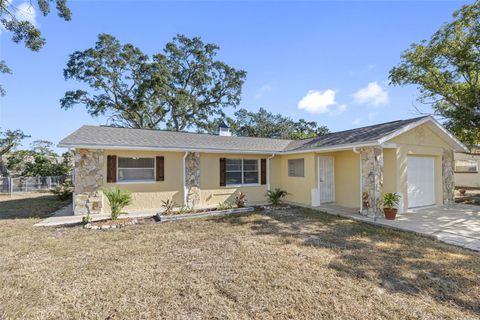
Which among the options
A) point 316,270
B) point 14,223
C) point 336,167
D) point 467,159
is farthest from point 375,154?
point 467,159

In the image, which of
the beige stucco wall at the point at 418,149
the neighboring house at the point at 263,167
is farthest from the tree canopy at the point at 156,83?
the beige stucco wall at the point at 418,149

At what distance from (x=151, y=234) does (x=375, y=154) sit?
7.92 m

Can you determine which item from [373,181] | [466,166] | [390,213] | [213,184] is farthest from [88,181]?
[466,166]

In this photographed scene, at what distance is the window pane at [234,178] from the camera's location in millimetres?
11320

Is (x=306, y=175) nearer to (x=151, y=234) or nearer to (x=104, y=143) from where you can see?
(x=151, y=234)

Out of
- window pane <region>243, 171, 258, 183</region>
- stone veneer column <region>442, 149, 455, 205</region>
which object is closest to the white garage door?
stone veneer column <region>442, 149, 455, 205</region>

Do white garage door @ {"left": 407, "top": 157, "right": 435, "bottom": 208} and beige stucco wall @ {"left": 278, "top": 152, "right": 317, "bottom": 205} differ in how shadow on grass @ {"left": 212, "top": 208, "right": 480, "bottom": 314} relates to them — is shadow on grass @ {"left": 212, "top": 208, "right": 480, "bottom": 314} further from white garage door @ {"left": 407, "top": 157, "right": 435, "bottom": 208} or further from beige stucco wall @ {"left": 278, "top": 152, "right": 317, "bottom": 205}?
white garage door @ {"left": 407, "top": 157, "right": 435, "bottom": 208}

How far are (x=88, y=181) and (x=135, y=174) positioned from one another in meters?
1.68

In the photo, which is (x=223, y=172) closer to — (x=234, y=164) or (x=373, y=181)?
(x=234, y=164)

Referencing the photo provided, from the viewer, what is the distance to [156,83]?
21422mm

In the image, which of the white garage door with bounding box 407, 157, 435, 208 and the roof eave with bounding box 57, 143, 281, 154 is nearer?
the roof eave with bounding box 57, 143, 281, 154

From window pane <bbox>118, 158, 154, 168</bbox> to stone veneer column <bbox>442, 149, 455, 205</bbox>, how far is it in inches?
520

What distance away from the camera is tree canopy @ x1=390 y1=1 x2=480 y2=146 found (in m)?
11.4

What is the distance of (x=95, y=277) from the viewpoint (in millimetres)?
3936
